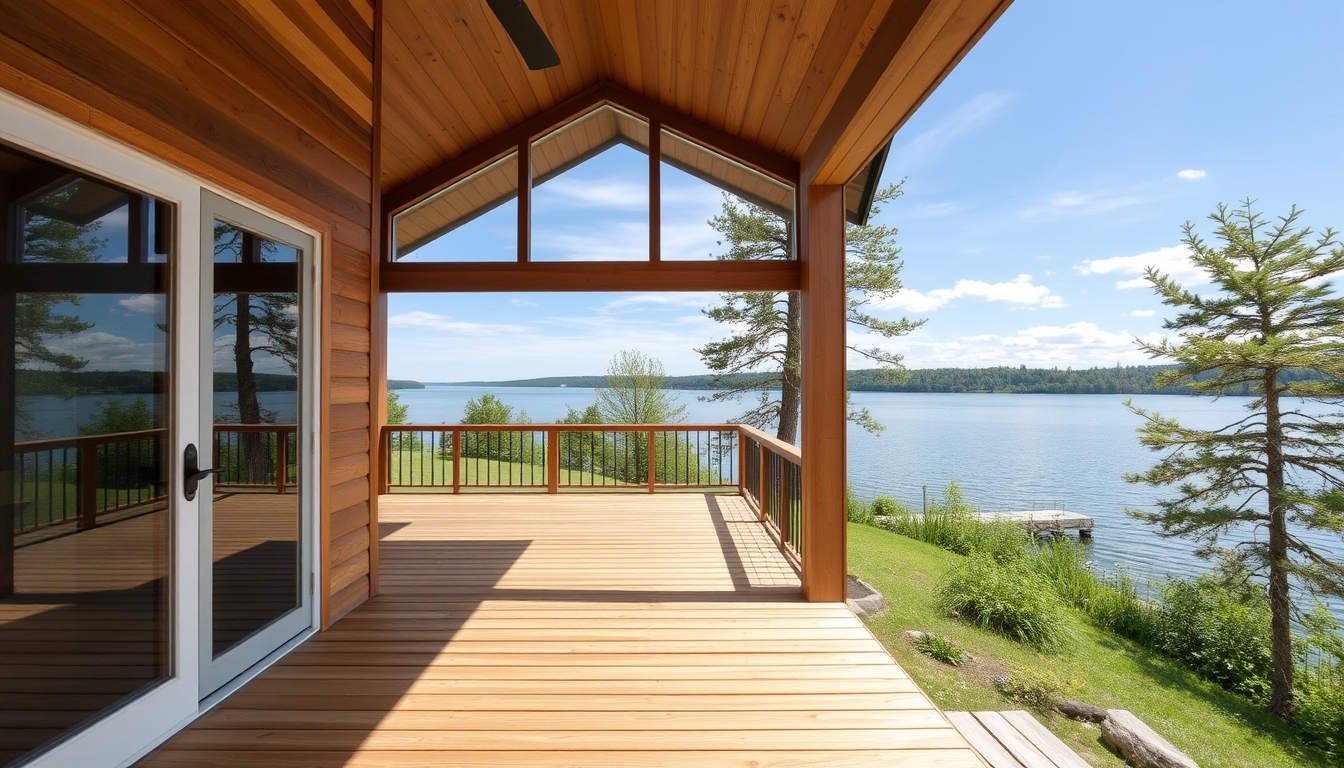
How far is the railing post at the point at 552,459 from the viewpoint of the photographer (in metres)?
6.43

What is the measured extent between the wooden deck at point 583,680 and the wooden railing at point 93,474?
0.87 meters

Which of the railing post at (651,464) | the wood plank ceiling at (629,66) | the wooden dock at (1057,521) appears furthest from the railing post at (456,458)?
the wooden dock at (1057,521)

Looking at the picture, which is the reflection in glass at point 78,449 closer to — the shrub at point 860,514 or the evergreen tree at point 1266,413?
the evergreen tree at point 1266,413

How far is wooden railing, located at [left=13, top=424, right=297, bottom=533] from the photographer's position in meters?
1.59

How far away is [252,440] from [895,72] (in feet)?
10.1

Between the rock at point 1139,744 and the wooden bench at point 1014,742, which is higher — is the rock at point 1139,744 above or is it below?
below

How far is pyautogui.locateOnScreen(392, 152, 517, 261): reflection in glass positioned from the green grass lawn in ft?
16.4

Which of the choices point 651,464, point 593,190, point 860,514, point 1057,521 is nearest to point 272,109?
point 593,190

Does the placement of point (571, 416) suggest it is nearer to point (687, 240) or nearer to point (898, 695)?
point (687, 240)

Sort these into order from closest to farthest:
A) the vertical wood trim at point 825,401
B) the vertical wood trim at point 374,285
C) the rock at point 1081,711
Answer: the vertical wood trim at point 374,285 → the vertical wood trim at point 825,401 → the rock at point 1081,711

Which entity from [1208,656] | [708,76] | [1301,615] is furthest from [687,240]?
[1301,615]

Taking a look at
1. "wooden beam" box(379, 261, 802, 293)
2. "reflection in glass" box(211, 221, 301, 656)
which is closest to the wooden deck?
"reflection in glass" box(211, 221, 301, 656)

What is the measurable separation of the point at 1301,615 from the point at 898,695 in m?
8.27

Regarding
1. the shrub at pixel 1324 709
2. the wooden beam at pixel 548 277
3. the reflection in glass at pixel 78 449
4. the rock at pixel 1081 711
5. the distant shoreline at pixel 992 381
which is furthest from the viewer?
the distant shoreline at pixel 992 381
